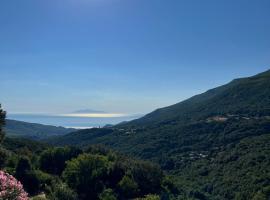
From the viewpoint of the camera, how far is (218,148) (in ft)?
425

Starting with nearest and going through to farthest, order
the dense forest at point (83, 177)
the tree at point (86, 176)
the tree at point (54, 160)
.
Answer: the dense forest at point (83, 177) < the tree at point (86, 176) < the tree at point (54, 160)

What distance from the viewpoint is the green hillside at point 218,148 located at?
86925mm

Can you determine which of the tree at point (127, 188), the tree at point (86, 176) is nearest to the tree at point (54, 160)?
the tree at point (86, 176)

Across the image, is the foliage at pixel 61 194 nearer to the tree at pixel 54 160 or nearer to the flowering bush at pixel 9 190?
the tree at pixel 54 160

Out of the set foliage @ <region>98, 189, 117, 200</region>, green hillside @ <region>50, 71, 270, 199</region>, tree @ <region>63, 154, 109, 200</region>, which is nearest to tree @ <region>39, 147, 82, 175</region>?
tree @ <region>63, 154, 109, 200</region>

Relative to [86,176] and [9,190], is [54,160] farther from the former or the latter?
[9,190]

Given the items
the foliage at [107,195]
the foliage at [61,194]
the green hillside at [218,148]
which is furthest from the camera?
the green hillside at [218,148]

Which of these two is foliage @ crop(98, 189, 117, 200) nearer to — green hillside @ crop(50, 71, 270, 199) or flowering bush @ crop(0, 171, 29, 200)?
green hillside @ crop(50, 71, 270, 199)

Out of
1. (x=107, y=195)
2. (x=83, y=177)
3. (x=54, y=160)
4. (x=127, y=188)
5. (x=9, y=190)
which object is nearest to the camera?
(x=9, y=190)

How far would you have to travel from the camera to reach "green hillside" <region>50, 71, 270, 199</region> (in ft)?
285

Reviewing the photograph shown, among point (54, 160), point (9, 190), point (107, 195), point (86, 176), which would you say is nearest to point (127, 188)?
point (86, 176)

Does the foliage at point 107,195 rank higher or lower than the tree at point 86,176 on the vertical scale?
lower

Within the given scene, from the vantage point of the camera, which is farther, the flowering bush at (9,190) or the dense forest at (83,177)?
the dense forest at (83,177)

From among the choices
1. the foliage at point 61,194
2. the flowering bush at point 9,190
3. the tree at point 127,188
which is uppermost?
the flowering bush at point 9,190
